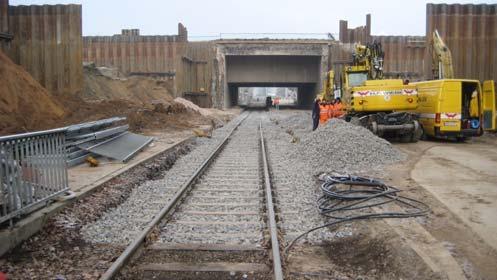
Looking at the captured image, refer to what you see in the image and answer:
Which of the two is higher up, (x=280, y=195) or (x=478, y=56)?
(x=478, y=56)

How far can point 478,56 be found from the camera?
28.5m

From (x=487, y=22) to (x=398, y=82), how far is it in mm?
14050

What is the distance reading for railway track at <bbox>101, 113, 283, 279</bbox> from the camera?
16.7 ft

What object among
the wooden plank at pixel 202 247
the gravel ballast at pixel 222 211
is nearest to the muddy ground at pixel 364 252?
the wooden plank at pixel 202 247

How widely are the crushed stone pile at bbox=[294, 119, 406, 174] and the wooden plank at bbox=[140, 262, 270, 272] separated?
605 centimetres

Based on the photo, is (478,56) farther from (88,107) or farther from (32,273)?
(32,273)

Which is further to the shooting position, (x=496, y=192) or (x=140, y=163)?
(x=140, y=163)

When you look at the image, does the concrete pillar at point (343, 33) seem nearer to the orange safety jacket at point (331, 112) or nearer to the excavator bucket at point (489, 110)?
the orange safety jacket at point (331, 112)

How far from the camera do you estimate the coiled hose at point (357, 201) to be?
701cm

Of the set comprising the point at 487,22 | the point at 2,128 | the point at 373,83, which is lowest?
the point at 2,128

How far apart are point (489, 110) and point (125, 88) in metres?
25.2

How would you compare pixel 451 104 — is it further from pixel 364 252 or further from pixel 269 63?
pixel 269 63

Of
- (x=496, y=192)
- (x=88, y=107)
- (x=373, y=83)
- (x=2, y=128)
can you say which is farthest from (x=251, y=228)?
(x=88, y=107)

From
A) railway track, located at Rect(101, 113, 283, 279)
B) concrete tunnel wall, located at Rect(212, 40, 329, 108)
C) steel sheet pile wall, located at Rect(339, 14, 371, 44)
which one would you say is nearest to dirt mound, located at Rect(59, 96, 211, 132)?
railway track, located at Rect(101, 113, 283, 279)
